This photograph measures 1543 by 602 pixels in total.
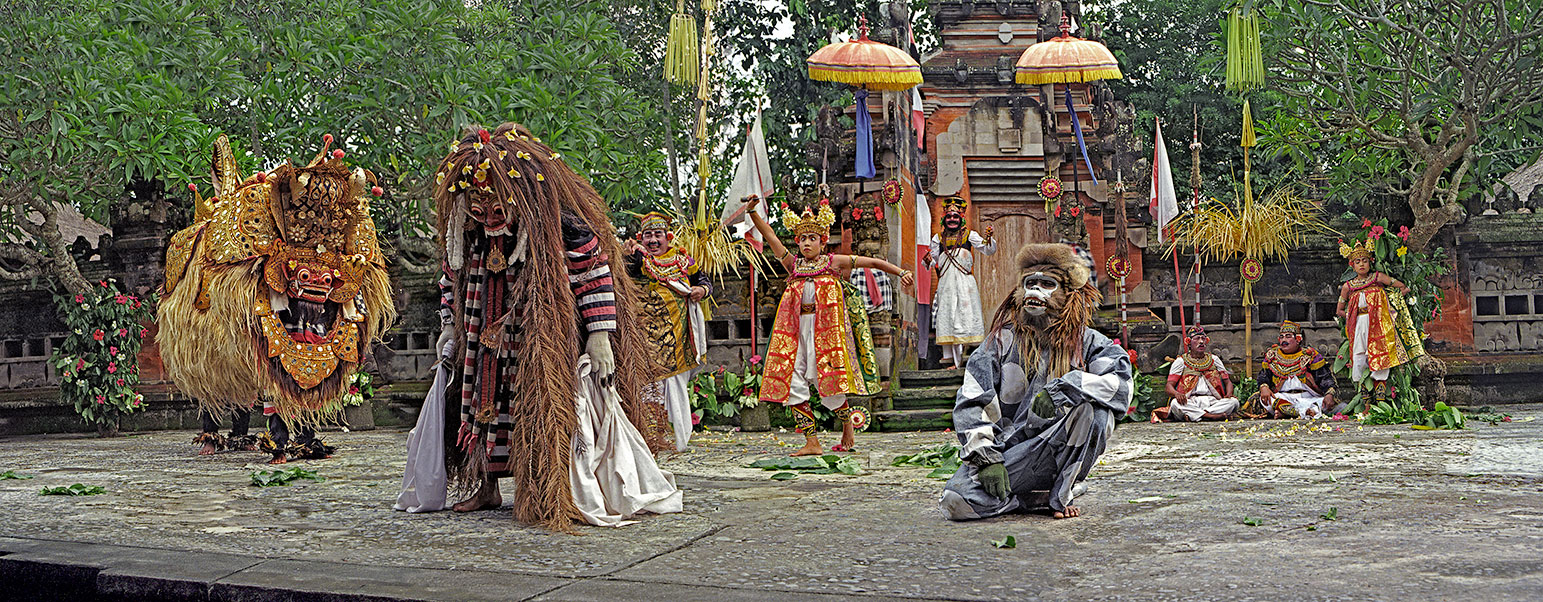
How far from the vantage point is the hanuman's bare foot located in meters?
5.96

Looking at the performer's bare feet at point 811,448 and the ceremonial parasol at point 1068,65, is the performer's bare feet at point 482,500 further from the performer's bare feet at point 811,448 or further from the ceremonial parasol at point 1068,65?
the ceremonial parasol at point 1068,65

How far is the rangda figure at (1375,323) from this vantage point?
11117 millimetres

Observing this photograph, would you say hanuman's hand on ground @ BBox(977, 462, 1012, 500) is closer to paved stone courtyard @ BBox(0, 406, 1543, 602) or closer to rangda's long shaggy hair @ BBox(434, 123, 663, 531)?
paved stone courtyard @ BBox(0, 406, 1543, 602)

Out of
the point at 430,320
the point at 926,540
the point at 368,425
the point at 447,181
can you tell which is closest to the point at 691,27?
the point at 430,320

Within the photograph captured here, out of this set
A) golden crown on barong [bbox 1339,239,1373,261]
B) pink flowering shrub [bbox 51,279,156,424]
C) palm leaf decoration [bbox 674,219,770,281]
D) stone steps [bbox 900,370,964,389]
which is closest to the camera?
golden crown on barong [bbox 1339,239,1373,261]

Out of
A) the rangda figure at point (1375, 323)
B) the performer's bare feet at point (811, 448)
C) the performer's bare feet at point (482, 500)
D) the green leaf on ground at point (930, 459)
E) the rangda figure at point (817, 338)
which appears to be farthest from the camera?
the rangda figure at point (1375, 323)

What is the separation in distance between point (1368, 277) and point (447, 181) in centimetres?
901

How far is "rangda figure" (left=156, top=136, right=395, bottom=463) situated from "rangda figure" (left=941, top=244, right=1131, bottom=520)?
492 centimetres

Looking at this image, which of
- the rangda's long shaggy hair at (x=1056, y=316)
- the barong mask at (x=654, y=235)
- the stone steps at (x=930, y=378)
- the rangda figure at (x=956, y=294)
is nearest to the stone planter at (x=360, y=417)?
the barong mask at (x=654, y=235)

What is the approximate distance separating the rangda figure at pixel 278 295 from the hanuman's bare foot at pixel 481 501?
10.0 feet

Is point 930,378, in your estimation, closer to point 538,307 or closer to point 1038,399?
point 1038,399

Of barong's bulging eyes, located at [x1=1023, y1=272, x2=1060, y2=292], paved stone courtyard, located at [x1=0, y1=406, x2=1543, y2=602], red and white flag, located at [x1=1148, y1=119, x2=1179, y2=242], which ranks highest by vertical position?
red and white flag, located at [x1=1148, y1=119, x2=1179, y2=242]

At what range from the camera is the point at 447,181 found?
18.9 ft

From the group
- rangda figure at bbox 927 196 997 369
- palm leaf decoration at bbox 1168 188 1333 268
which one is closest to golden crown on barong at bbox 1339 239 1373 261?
palm leaf decoration at bbox 1168 188 1333 268
